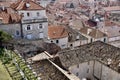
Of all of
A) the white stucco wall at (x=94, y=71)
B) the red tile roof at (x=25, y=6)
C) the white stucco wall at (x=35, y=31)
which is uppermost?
the red tile roof at (x=25, y=6)

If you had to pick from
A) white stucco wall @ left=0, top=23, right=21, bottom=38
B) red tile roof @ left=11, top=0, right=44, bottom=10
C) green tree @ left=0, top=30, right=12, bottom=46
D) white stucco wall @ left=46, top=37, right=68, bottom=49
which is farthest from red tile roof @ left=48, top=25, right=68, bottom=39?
green tree @ left=0, top=30, right=12, bottom=46

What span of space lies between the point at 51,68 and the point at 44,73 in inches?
61.6

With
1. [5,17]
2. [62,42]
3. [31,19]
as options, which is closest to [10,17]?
[5,17]

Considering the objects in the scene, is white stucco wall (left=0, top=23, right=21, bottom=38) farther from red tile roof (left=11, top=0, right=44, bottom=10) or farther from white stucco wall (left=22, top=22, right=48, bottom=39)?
red tile roof (left=11, top=0, right=44, bottom=10)

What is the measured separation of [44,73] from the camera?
39.6 m

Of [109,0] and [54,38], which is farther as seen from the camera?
[109,0]

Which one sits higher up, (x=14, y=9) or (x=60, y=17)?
(x=14, y=9)

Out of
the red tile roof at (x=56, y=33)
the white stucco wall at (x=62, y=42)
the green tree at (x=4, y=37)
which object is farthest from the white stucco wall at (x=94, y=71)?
the red tile roof at (x=56, y=33)

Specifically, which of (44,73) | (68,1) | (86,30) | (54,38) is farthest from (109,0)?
(44,73)

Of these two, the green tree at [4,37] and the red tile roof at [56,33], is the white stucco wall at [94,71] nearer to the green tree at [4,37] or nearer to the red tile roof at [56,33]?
the green tree at [4,37]

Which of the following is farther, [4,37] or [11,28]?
[11,28]

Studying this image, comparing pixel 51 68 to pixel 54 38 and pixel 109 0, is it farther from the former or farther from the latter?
pixel 109 0

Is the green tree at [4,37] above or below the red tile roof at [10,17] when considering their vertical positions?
below

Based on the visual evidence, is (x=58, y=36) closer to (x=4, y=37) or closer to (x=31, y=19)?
(x=31, y=19)
